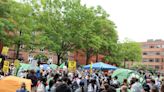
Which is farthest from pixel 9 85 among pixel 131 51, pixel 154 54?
pixel 154 54

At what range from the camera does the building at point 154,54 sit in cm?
14162

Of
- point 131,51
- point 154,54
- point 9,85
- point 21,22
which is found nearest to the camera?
point 9,85

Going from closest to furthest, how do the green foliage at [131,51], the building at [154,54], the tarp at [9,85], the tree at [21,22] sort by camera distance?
the tarp at [9,85]
the tree at [21,22]
the green foliage at [131,51]
the building at [154,54]

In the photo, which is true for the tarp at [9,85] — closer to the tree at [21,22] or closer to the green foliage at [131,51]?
the tree at [21,22]

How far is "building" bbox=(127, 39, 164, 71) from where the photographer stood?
141625 millimetres

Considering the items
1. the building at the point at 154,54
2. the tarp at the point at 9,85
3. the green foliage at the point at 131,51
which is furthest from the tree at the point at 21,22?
the building at the point at 154,54

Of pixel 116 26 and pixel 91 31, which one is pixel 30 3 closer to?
pixel 91 31

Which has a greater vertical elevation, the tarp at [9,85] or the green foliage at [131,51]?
the green foliage at [131,51]

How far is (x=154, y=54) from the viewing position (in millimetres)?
146000

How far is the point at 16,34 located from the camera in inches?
2046

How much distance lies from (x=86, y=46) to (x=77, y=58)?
115 feet

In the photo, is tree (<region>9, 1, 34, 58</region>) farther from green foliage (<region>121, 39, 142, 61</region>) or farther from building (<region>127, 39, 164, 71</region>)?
building (<region>127, 39, 164, 71</region>)

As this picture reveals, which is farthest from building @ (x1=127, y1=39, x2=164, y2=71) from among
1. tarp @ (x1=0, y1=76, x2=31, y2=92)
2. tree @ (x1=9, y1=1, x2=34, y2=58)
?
tarp @ (x1=0, y1=76, x2=31, y2=92)

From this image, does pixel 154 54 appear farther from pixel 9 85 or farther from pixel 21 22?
pixel 9 85
